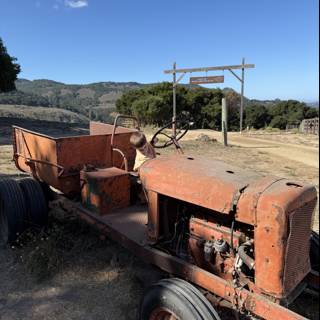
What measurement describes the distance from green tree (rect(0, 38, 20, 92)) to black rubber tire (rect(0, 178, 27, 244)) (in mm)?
20346

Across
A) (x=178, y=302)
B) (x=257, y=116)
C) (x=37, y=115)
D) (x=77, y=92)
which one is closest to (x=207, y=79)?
(x=178, y=302)

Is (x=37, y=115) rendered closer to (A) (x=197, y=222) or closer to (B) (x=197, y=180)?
(A) (x=197, y=222)

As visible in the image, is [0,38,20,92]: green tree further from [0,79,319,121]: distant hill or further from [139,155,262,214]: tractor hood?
[0,79,319,121]: distant hill

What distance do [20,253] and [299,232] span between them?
3.11 metres

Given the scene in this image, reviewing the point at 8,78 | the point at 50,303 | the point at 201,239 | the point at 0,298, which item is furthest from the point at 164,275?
the point at 8,78

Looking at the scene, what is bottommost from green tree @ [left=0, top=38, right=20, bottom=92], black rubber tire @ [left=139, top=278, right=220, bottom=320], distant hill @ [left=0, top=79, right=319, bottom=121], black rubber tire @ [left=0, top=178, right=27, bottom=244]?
black rubber tire @ [left=139, top=278, right=220, bottom=320]

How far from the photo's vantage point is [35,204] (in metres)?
4.34

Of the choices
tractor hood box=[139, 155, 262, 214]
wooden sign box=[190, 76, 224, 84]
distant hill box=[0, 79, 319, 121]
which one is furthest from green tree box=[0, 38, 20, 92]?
distant hill box=[0, 79, 319, 121]

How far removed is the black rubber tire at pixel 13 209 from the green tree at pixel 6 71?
20346 mm

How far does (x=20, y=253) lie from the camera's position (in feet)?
13.8

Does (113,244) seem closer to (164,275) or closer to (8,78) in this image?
(164,275)

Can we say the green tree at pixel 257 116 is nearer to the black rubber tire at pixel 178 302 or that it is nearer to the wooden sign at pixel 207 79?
the wooden sign at pixel 207 79

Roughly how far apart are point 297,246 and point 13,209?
3112 millimetres

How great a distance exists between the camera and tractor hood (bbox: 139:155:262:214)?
8.87 ft
